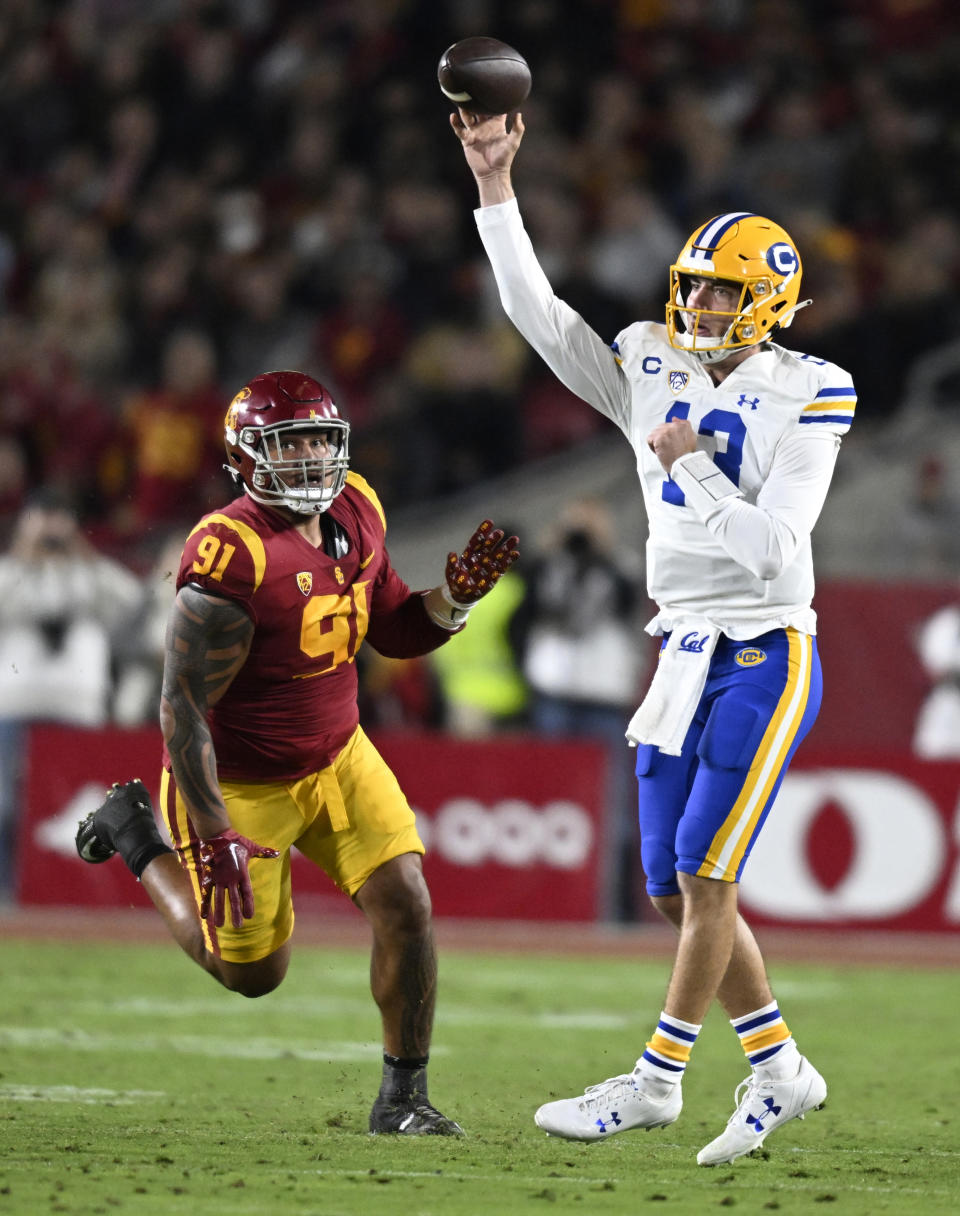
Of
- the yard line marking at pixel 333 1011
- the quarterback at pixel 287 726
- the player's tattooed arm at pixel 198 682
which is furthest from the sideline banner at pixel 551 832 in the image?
the player's tattooed arm at pixel 198 682

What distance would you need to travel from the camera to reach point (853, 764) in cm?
982

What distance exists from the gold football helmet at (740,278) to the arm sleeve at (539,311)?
0.65 ft

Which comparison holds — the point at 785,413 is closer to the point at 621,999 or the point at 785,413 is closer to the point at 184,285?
the point at 621,999

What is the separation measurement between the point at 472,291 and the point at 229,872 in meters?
8.37

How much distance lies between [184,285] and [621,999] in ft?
21.8

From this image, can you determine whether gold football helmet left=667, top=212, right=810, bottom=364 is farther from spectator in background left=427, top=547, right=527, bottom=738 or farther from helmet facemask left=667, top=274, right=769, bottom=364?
spectator in background left=427, top=547, right=527, bottom=738

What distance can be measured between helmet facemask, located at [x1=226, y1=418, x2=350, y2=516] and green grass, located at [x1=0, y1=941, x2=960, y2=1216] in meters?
1.55

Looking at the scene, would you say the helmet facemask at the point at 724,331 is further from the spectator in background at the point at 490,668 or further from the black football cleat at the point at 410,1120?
the spectator in background at the point at 490,668

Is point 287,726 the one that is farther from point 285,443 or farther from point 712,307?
point 712,307

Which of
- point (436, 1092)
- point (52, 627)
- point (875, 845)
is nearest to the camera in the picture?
point (436, 1092)

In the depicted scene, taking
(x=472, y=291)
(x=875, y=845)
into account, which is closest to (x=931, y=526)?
(x=875, y=845)

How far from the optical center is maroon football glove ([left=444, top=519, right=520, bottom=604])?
5336 millimetres

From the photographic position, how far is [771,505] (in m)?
4.75

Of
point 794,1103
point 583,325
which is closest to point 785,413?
point 583,325
